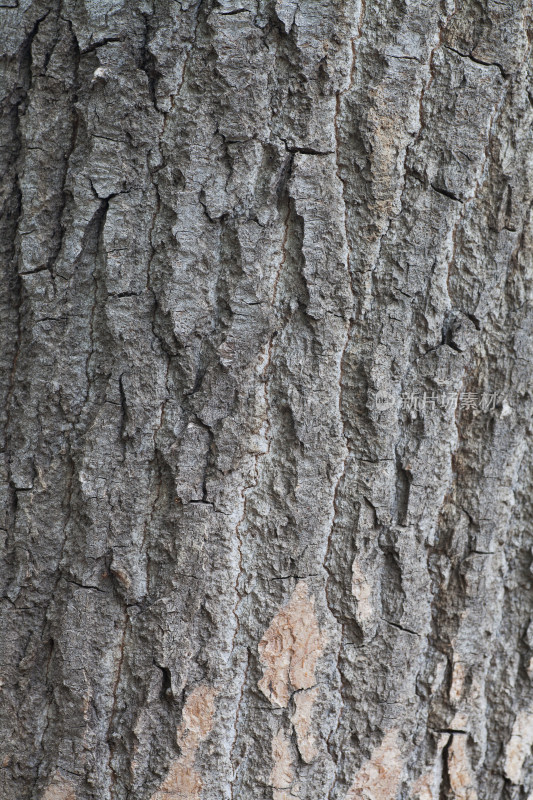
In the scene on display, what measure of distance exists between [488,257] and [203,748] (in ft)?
3.34

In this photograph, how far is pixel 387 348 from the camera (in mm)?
1057

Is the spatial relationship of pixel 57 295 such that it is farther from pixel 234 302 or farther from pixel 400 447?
pixel 400 447

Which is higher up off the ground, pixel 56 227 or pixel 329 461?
pixel 56 227

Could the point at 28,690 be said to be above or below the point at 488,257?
below

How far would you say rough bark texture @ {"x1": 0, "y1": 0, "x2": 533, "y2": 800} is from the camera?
101 centimetres

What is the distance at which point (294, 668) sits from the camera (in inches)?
42.1

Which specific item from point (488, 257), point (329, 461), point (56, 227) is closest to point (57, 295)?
point (56, 227)

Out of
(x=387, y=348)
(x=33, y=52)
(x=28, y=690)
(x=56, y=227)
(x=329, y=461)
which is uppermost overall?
(x=33, y=52)

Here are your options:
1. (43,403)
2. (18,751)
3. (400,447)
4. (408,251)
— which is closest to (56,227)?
(43,403)

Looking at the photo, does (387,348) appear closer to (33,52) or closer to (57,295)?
(57,295)

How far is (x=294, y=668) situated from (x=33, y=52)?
3.89 feet

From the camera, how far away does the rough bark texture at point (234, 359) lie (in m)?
1.01

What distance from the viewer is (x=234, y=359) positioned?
103cm

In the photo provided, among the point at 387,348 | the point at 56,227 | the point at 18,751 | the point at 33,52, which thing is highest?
A: the point at 33,52
